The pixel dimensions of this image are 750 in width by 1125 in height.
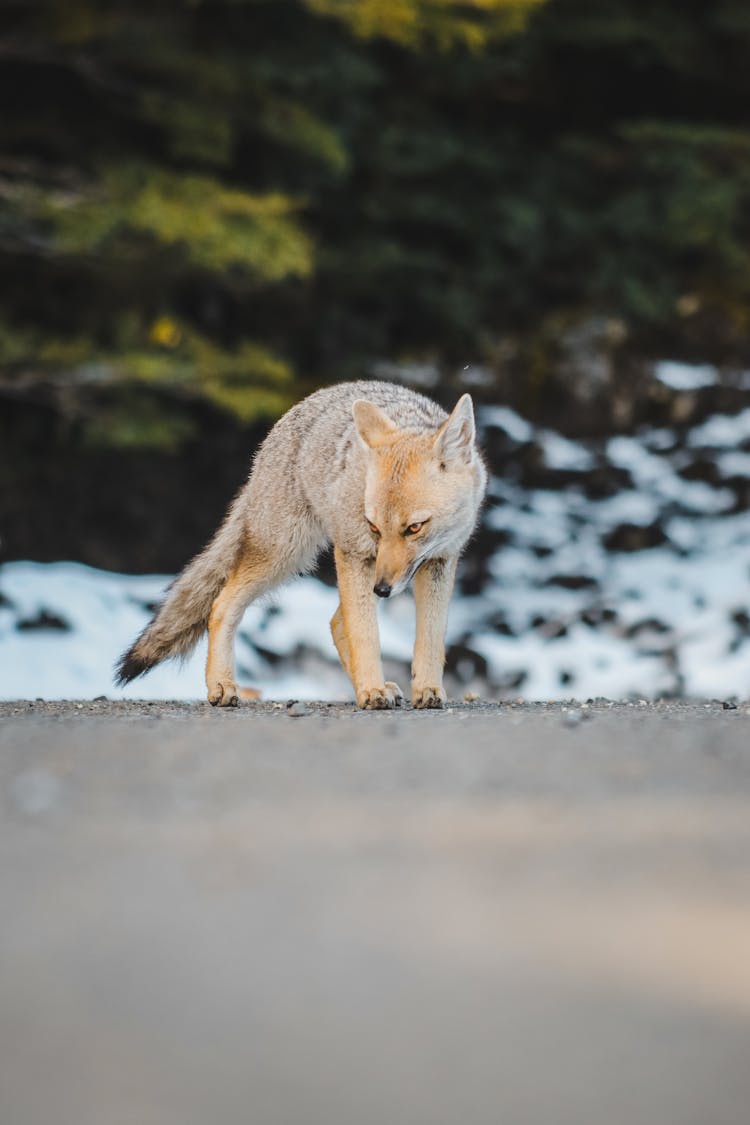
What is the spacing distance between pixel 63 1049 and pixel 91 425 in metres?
9.81

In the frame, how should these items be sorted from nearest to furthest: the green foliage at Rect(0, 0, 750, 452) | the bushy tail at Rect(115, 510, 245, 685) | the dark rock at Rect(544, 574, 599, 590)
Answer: the bushy tail at Rect(115, 510, 245, 685) → the green foliage at Rect(0, 0, 750, 452) → the dark rock at Rect(544, 574, 599, 590)

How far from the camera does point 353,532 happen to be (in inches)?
230

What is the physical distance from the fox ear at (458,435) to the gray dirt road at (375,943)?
7.69ft

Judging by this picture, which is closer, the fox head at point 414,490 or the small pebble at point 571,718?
the small pebble at point 571,718

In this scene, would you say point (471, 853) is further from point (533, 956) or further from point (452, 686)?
point (452, 686)

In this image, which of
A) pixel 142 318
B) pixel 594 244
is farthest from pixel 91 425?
pixel 594 244

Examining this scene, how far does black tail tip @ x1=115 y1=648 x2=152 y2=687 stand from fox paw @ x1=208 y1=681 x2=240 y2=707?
0.43 m

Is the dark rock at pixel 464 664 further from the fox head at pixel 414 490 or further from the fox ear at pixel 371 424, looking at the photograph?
the fox ear at pixel 371 424

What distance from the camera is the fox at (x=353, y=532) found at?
5.69m

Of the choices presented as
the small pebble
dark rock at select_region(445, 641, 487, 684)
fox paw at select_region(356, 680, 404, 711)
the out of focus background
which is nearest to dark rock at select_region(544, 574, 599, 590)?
the out of focus background

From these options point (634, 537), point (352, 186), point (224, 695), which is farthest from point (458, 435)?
point (352, 186)

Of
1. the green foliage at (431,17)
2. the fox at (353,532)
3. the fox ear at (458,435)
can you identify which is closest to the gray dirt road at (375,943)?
the fox at (353,532)

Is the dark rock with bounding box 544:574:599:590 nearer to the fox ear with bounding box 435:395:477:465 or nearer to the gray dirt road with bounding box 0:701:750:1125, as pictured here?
the fox ear with bounding box 435:395:477:465

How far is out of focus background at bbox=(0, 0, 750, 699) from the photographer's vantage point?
10633mm
